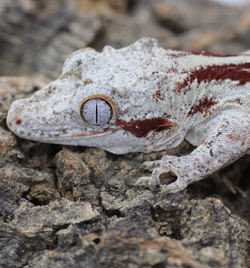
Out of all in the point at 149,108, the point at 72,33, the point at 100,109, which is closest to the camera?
the point at 100,109

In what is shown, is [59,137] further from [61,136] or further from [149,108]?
[149,108]

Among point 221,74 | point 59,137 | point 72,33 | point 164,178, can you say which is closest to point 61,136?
point 59,137

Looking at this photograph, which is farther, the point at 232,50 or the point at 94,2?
the point at 94,2

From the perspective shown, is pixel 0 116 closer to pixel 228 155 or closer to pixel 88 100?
pixel 88 100

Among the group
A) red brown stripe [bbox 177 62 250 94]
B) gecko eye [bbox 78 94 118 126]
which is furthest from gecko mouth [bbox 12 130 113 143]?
red brown stripe [bbox 177 62 250 94]

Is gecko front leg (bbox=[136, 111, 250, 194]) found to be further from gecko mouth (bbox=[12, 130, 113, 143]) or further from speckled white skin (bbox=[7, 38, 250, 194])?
gecko mouth (bbox=[12, 130, 113, 143])

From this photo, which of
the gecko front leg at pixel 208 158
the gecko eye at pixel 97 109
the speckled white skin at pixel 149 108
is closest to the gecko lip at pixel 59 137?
the speckled white skin at pixel 149 108

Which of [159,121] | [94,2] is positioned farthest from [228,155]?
[94,2]
